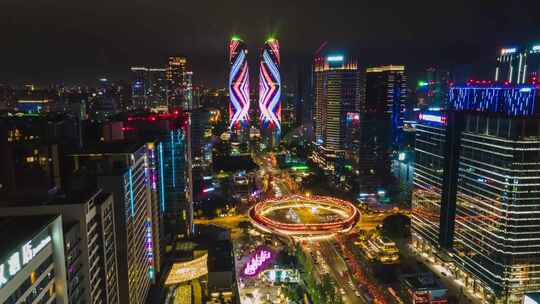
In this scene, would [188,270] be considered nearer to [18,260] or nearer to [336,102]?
[18,260]

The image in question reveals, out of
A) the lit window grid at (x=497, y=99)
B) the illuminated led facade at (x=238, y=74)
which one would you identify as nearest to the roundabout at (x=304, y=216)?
the lit window grid at (x=497, y=99)

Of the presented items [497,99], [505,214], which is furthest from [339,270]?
[497,99]

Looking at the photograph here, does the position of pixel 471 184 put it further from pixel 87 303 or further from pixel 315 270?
pixel 87 303

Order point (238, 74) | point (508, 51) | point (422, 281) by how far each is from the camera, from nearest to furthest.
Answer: point (422, 281), point (508, 51), point (238, 74)

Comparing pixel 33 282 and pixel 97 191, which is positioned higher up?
pixel 97 191

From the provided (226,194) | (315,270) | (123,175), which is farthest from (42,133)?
(226,194)

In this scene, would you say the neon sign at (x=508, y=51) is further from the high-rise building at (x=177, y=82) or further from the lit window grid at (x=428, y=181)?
the high-rise building at (x=177, y=82)
